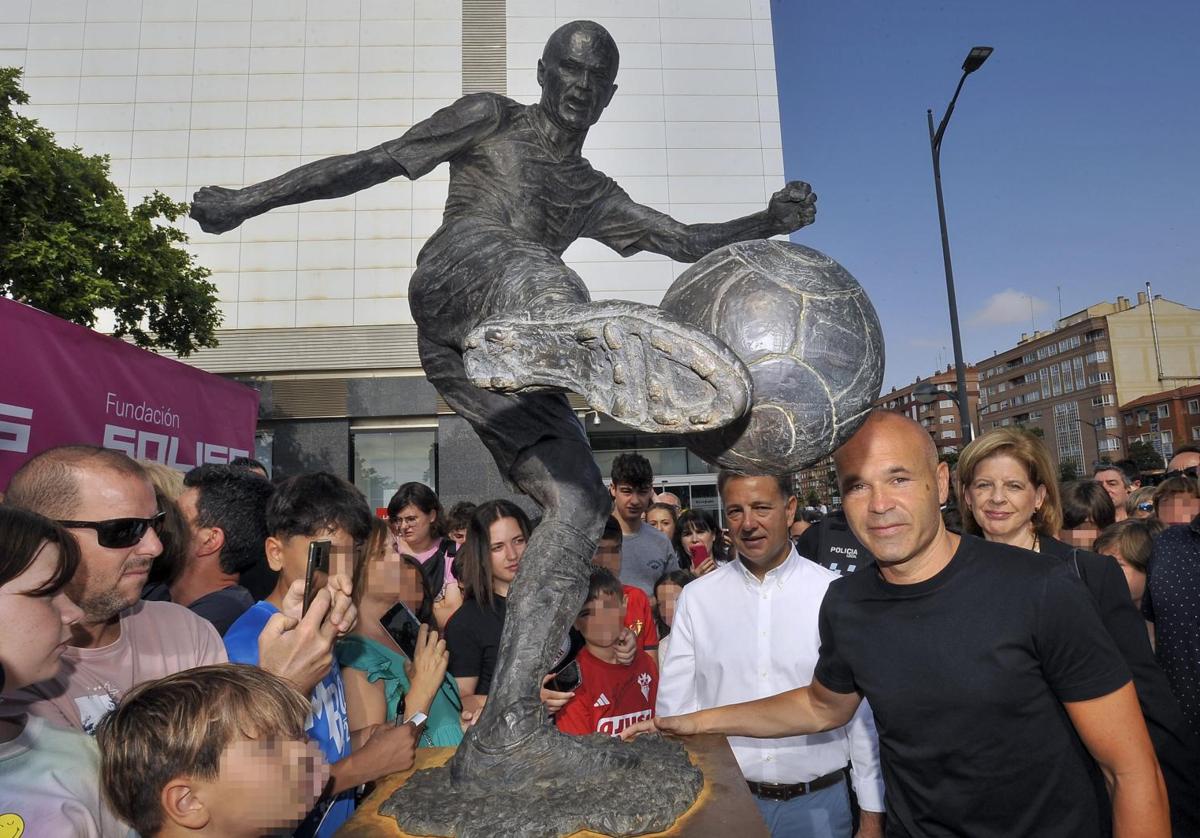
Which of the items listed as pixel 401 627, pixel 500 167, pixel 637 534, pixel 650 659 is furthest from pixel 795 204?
pixel 637 534

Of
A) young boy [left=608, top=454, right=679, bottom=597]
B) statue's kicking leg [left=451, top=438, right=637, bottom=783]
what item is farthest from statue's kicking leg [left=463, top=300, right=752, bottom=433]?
young boy [left=608, top=454, right=679, bottom=597]

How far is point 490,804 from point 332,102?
886 inches

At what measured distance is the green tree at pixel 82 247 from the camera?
44.9ft

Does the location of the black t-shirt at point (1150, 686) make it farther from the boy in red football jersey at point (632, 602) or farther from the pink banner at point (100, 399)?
the pink banner at point (100, 399)

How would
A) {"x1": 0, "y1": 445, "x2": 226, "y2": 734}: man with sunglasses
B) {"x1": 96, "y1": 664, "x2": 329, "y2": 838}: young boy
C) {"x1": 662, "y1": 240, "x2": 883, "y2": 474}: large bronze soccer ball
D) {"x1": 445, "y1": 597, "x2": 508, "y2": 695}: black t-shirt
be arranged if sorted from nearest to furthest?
{"x1": 96, "y1": 664, "x2": 329, "y2": 838}: young boy
{"x1": 662, "y1": 240, "x2": 883, "y2": 474}: large bronze soccer ball
{"x1": 0, "y1": 445, "x2": 226, "y2": 734}: man with sunglasses
{"x1": 445, "y1": 597, "x2": 508, "y2": 695}: black t-shirt

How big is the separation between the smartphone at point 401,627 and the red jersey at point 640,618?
55.4 inches

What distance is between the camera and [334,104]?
21266 mm

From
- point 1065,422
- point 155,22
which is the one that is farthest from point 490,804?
point 1065,422

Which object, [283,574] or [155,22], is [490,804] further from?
[155,22]

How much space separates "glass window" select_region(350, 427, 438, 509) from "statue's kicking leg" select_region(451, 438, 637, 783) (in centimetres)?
1762

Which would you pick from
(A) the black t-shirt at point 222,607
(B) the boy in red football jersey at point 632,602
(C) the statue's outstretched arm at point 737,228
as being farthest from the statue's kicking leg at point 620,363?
(B) the boy in red football jersey at point 632,602

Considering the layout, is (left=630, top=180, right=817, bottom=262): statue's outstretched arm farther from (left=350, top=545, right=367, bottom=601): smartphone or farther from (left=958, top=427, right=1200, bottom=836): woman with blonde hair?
(left=350, top=545, right=367, bottom=601): smartphone

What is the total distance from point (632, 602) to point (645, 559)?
1286 millimetres

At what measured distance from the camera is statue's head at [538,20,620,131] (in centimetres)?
255
